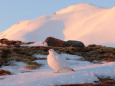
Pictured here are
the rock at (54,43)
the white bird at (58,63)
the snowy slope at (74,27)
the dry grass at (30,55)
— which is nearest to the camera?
the white bird at (58,63)

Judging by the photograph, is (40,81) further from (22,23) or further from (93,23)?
(22,23)

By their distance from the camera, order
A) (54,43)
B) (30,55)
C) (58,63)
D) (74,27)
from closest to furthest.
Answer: (58,63)
(30,55)
(54,43)
(74,27)

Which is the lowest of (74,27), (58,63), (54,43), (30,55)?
(58,63)

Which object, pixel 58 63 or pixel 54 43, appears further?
pixel 54 43

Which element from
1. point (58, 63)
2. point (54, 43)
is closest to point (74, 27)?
point (54, 43)

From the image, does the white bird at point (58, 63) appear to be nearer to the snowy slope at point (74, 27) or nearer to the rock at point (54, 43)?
the rock at point (54, 43)

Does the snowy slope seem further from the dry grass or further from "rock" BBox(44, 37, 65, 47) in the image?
the dry grass

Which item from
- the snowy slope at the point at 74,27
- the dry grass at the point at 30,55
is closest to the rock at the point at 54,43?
the dry grass at the point at 30,55

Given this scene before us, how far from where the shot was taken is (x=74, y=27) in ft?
554

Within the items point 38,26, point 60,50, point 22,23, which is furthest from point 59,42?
point 22,23

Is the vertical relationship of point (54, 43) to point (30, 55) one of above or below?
above

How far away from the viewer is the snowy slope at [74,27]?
138875 millimetres

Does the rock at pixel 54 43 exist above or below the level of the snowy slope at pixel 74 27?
below

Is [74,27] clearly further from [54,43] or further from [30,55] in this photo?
[30,55]
